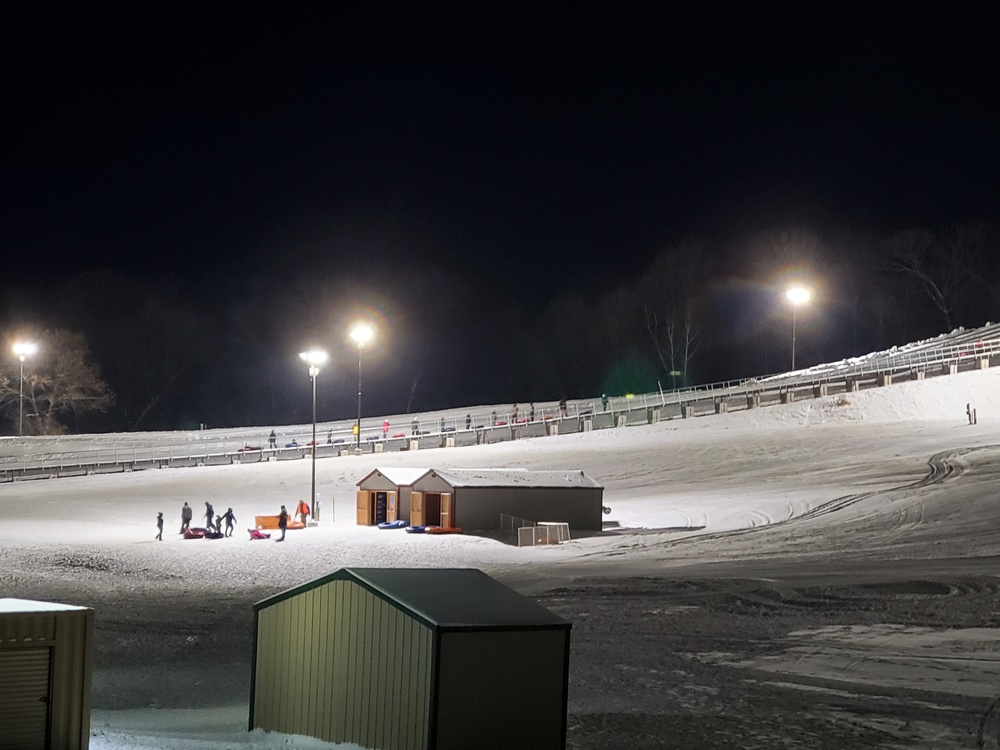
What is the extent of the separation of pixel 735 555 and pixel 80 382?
6812 cm

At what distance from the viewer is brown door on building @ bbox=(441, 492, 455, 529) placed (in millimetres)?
36156

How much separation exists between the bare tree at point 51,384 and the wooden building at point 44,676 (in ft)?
249

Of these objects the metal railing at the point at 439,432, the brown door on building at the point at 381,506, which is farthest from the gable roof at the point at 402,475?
the metal railing at the point at 439,432

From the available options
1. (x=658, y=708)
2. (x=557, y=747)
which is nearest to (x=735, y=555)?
(x=658, y=708)

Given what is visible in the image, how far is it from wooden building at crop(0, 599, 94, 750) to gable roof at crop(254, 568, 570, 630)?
2.55m

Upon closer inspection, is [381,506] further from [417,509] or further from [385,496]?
[417,509]

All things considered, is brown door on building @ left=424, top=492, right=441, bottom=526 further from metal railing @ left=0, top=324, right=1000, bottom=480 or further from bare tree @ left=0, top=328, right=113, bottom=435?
bare tree @ left=0, top=328, right=113, bottom=435

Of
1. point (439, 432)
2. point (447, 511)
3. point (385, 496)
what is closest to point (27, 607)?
point (447, 511)

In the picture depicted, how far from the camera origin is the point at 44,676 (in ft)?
38.2

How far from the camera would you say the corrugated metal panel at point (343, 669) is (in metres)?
11.9

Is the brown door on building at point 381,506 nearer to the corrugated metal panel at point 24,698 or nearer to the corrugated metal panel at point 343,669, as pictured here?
the corrugated metal panel at point 343,669

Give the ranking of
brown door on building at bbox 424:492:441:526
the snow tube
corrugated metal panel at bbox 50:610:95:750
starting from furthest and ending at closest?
1. the snow tube
2. brown door on building at bbox 424:492:441:526
3. corrugated metal panel at bbox 50:610:95:750

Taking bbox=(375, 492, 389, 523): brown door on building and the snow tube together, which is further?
bbox=(375, 492, 389, 523): brown door on building

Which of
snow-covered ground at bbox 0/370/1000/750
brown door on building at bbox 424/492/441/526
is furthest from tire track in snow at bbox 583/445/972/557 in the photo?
brown door on building at bbox 424/492/441/526
